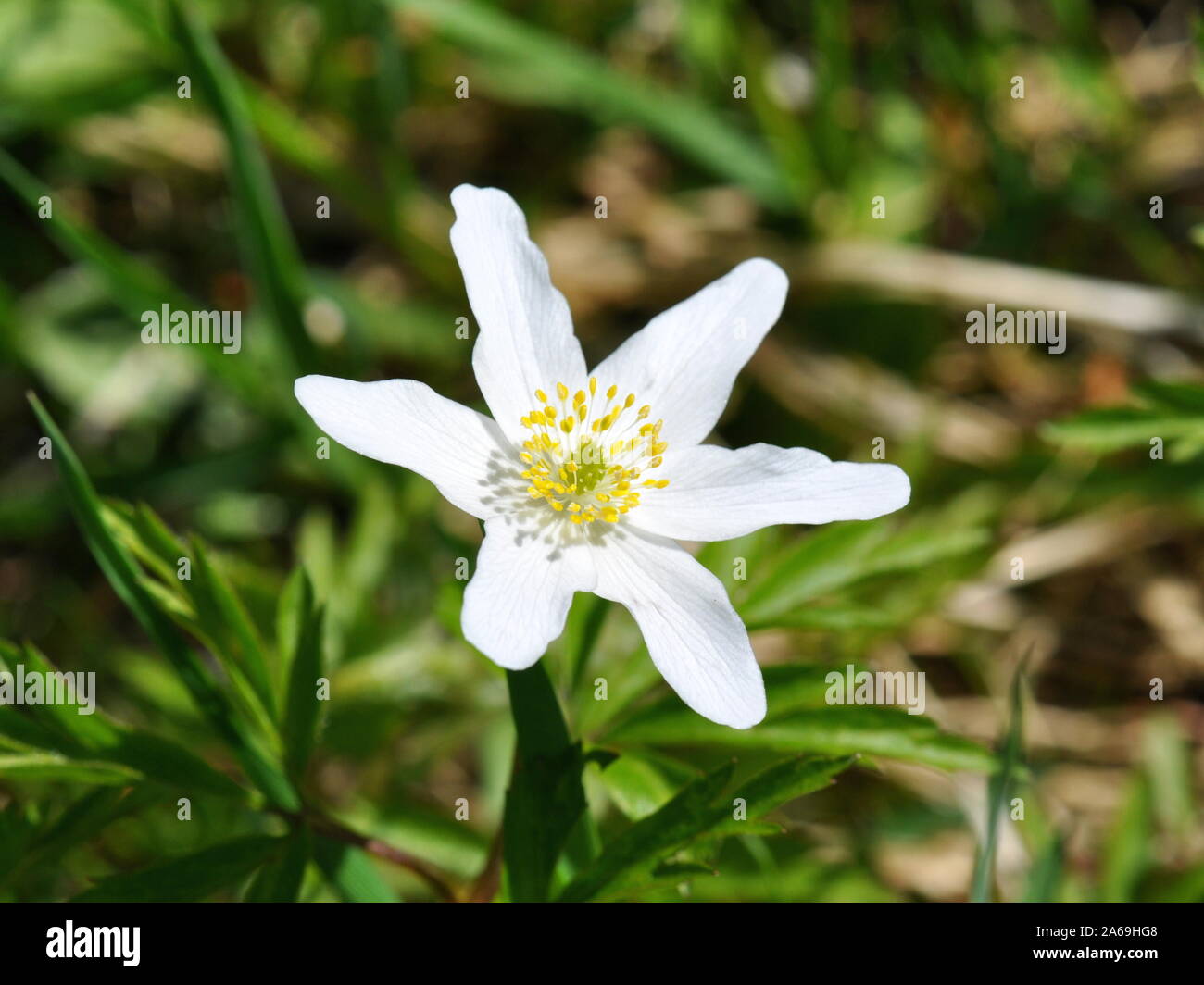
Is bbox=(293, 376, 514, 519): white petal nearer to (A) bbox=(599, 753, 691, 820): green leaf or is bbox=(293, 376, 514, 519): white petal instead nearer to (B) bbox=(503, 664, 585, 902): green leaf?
(B) bbox=(503, 664, 585, 902): green leaf

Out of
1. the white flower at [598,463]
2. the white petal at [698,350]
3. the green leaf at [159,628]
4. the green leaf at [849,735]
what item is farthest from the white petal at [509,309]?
the green leaf at [159,628]

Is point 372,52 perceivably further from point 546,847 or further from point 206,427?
point 546,847

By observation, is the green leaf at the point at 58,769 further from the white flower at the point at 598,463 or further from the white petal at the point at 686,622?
the white petal at the point at 686,622

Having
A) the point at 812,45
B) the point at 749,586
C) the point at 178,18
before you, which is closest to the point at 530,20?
the point at 812,45

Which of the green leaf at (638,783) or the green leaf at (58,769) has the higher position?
the green leaf at (58,769)

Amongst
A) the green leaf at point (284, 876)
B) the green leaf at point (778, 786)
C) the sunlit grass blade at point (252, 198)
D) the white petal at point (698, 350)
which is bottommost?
the green leaf at point (284, 876)

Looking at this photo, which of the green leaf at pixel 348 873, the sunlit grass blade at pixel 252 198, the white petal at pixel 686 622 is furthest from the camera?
the sunlit grass blade at pixel 252 198
